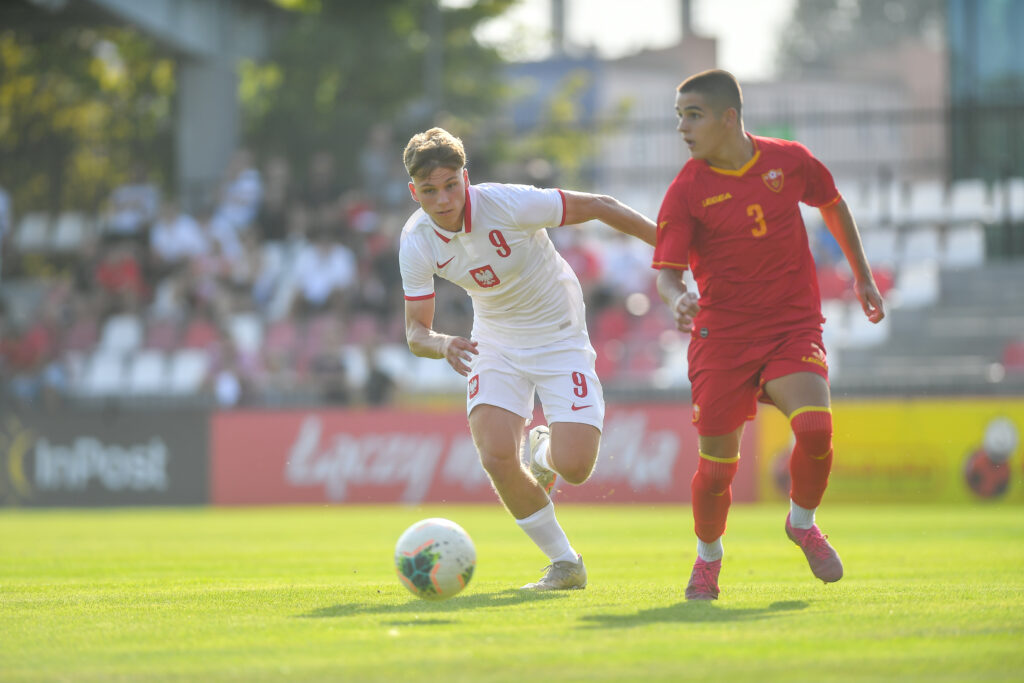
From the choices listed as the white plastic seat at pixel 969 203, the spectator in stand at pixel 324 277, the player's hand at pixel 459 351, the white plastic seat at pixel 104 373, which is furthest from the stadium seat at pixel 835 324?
the player's hand at pixel 459 351

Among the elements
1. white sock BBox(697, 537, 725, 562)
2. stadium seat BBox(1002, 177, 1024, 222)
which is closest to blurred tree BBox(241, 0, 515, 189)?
stadium seat BBox(1002, 177, 1024, 222)

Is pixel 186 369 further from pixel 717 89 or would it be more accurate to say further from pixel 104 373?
pixel 717 89

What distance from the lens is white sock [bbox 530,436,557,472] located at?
8.20 m

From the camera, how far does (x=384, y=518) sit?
17.0m

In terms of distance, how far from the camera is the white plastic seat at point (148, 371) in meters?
22.4

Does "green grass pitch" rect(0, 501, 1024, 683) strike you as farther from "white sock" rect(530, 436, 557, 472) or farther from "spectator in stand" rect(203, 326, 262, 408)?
"spectator in stand" rect(203, 326, 262, 408)

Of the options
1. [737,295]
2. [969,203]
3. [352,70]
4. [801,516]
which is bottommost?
[801,516]

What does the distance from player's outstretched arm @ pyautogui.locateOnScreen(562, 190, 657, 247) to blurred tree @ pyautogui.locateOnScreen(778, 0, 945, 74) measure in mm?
78133

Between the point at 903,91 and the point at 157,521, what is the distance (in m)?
50.7

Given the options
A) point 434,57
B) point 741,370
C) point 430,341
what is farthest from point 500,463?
point 434,57

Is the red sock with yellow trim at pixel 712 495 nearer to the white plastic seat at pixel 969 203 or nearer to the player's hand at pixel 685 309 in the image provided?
the player's hand at pixel 685 309

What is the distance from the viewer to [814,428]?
6875 mm

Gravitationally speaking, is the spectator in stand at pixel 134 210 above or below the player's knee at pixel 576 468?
above

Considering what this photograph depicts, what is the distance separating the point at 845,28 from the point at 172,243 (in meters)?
74.9
